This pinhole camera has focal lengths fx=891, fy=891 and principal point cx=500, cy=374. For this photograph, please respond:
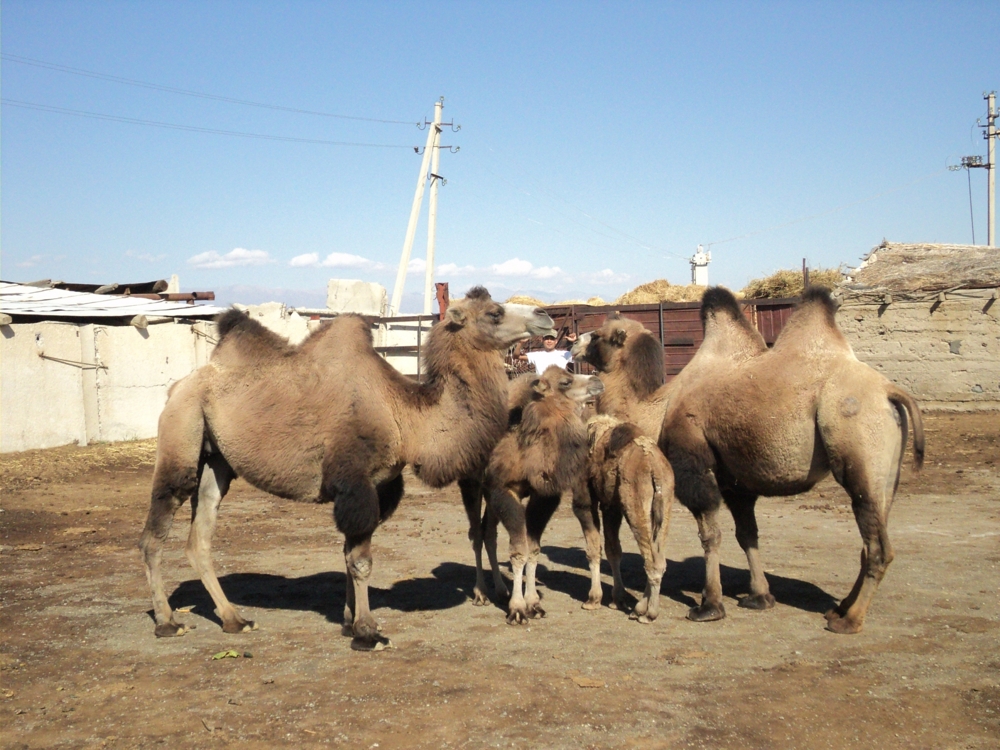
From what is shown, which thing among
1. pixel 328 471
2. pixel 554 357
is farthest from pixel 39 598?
pixel 554 357

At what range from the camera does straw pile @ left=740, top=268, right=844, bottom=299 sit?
2603 centimetres

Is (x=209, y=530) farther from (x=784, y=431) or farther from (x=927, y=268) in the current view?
(x=927, y=268)

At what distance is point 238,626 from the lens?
22.2ft

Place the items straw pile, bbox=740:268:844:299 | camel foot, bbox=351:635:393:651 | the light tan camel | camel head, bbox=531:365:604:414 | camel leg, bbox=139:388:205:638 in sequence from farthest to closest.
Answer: straw pile, bbox=740:268:844:299, the light tan camel, camel head, bbox=531:365:604:414, camel leg, bbox=139:388:205:638, camel foot, bbox=351:635:393:651

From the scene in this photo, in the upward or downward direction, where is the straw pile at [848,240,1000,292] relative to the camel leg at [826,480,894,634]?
upward

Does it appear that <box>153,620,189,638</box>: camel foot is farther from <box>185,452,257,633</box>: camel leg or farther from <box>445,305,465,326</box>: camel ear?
<box>445,305,465,326</box>: camel ear

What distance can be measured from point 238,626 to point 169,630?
1.62 feet

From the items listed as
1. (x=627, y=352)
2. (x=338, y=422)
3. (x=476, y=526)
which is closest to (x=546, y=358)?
(x=627, y=352)

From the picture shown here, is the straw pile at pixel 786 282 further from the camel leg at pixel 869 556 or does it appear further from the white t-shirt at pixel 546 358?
the camel leg at pixel 869 556

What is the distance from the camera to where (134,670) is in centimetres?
586

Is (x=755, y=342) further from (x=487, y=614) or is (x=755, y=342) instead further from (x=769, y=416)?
(x=487, y=614)

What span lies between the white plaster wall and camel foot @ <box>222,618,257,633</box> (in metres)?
11.7

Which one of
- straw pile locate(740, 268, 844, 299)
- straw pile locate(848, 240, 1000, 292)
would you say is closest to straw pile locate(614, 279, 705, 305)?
straw pile locate(740, 268, 844, 299)

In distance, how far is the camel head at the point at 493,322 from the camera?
6992 mm
